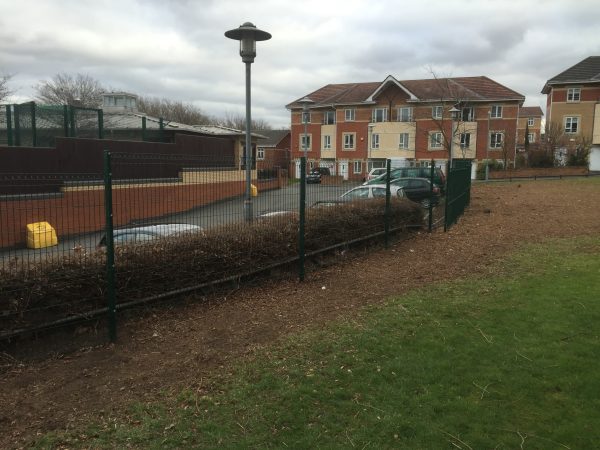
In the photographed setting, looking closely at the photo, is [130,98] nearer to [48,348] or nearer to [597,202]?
[597,202]

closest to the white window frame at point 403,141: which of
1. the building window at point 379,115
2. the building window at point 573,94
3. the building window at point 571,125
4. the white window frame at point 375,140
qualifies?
the white window frame at point 375,140

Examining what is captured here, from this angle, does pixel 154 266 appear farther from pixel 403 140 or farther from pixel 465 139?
pixel 403 140

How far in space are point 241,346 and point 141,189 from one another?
10.7 feet

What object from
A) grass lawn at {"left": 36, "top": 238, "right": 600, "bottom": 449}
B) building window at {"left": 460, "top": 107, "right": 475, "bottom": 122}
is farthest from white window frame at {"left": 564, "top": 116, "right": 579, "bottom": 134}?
grass lawn at {"left": 36, "top": 238, "right": 600, "bottom": 449}

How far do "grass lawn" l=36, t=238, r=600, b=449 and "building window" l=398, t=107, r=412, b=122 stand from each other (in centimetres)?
4940

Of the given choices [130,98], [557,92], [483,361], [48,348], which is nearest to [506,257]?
[483,361]

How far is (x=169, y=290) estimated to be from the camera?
578cm

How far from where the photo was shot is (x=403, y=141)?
2109 inches

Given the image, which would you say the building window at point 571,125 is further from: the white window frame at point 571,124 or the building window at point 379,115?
the building window at point 379,115

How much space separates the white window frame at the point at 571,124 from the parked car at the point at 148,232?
Result: 57719 mm

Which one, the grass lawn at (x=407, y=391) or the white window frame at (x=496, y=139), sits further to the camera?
the white window frame at (x=496, y=139)

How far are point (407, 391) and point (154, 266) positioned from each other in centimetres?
309

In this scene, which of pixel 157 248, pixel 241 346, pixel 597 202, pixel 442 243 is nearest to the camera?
pixel 241 346

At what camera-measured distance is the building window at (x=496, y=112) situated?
50.2m
